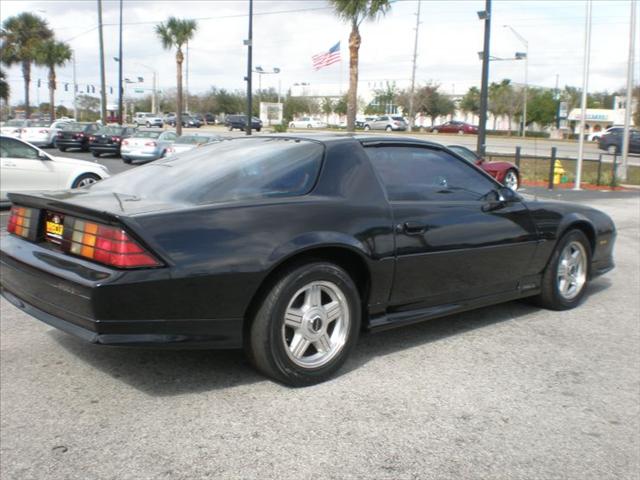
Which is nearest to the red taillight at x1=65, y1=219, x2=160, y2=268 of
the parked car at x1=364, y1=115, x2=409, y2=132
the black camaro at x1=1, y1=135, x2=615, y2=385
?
the black camaro at x1=1, y1=135, x2=615, y2=385

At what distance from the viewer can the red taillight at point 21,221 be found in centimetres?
414

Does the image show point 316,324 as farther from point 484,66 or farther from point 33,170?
point 484,66

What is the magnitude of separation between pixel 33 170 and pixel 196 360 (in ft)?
30.8

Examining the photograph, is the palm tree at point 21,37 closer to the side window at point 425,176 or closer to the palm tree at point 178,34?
the palm tree at point 178,34

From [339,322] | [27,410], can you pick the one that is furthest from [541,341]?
[27,410]

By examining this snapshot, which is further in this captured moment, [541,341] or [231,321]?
[541,341]

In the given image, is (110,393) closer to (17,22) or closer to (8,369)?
(8,369)

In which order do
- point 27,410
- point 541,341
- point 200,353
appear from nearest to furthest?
point 27,410 → point 200,353 → point 541,341

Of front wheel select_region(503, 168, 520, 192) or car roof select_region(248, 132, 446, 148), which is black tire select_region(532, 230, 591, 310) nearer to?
car roof select_region(248, 132, 446, 148)

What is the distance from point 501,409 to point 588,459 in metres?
0.59

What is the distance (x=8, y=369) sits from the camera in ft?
13.7

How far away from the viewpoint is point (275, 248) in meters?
3.68

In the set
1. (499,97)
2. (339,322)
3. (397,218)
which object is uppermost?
(499,97)

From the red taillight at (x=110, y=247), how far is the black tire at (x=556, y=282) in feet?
11.3
